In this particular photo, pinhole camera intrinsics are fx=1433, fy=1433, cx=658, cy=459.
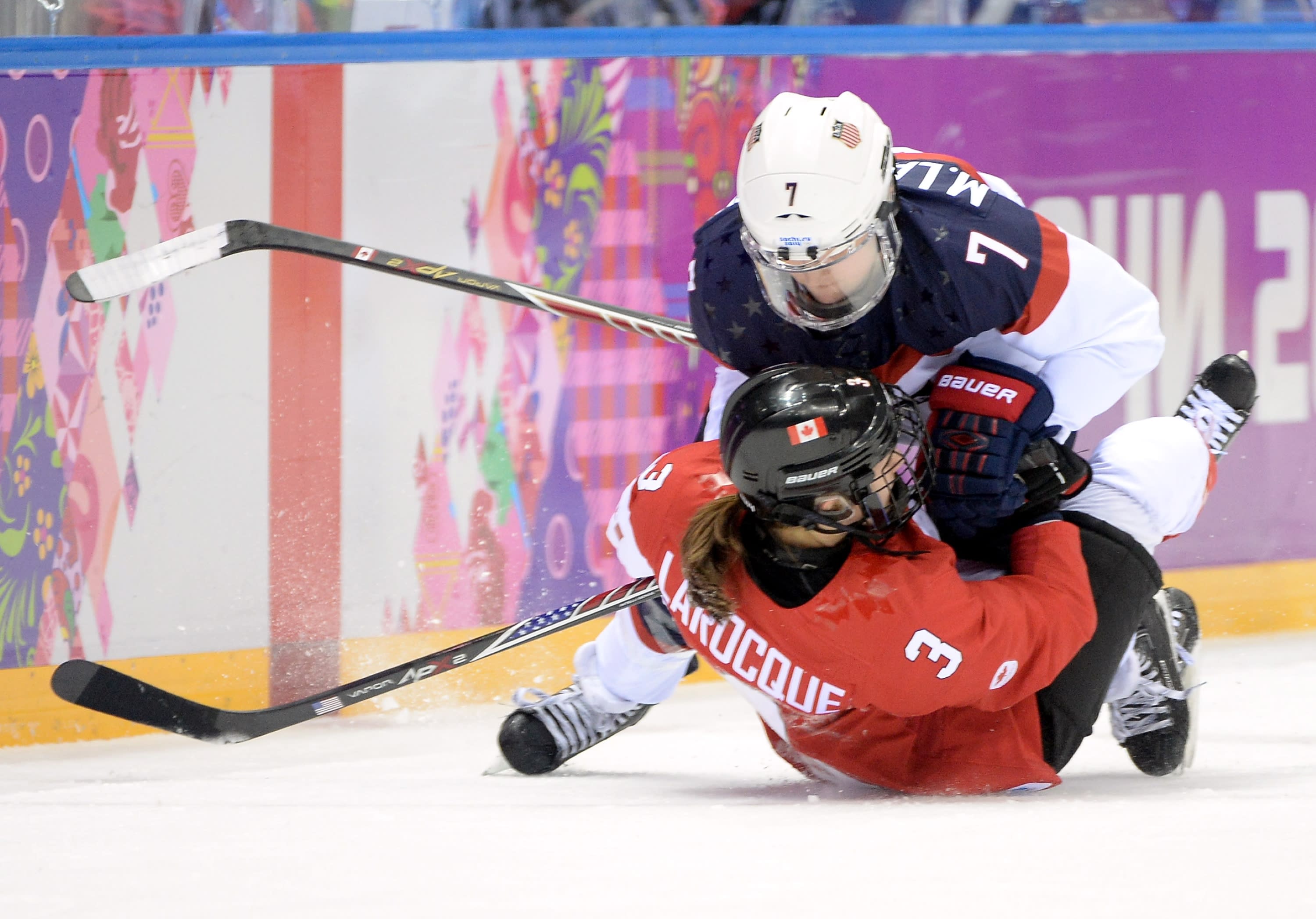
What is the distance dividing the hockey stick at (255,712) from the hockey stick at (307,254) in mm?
620

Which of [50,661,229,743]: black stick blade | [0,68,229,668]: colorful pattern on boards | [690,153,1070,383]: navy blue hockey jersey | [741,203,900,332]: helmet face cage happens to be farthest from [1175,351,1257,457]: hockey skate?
[0,68,229,668]: colorful pattern on boards

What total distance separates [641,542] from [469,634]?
1.25 m

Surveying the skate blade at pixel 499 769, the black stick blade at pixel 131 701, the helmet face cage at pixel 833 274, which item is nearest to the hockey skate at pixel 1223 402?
the helmet face cage at pixel 833 274

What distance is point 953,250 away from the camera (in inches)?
82.7

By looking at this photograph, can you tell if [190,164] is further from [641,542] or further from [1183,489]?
[1183,489]

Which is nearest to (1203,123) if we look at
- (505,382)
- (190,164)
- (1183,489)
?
(1183,489)

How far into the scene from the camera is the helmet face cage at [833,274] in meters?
2.03

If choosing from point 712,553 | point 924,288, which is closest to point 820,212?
point 924,288

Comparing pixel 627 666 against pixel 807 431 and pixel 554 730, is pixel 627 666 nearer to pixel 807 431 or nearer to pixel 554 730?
pixel 554 730

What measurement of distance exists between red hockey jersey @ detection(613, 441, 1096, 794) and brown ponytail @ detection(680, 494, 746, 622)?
0.02 meters

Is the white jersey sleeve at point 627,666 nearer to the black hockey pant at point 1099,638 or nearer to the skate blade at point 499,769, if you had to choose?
the skate blade at point 499,769

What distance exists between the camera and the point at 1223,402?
8.55 ft

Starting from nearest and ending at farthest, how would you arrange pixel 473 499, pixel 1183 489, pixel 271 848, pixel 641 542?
pixel 271 848
pixel 641 542
pixel 1183 489
pixel 473 499

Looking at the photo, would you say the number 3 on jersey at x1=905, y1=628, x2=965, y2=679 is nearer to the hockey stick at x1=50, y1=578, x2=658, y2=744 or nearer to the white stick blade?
the hockey stick at x1=50, y1=578, x2=658, y2=744
